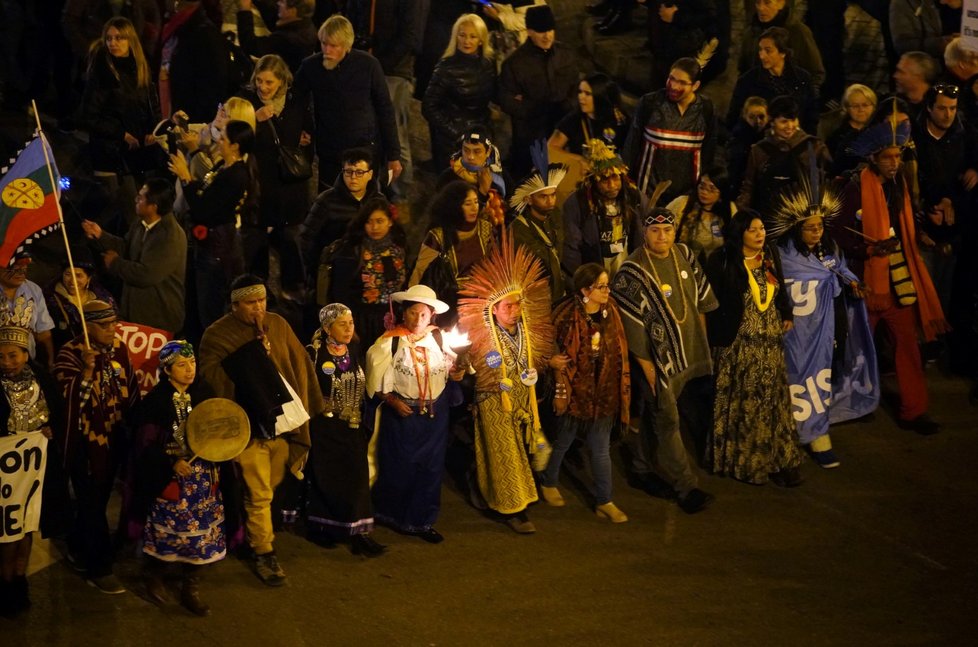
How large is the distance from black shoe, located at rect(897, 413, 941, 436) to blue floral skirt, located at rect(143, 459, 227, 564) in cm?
557

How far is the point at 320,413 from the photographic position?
905cm

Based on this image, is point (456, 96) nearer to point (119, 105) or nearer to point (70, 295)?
point (119, 105)

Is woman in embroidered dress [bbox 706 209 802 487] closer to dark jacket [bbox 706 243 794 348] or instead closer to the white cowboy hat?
dark jacket [bbox 706 243 794 348]

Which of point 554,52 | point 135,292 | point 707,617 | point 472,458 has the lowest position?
point 707,617

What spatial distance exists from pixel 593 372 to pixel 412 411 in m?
1.21

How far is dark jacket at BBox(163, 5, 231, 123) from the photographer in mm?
11742

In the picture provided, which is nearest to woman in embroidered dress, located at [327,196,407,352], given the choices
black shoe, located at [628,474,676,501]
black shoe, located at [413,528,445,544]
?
black shoe, located at [413,528,445,544]

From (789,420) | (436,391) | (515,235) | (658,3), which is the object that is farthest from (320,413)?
(658,3)

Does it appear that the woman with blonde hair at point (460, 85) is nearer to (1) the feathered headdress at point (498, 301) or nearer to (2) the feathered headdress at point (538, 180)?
(2) the feathered headdress at point (538, 180)

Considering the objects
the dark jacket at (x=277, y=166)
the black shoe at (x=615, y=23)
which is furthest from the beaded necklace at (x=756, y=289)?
the black shoe at (x=615, y=23)

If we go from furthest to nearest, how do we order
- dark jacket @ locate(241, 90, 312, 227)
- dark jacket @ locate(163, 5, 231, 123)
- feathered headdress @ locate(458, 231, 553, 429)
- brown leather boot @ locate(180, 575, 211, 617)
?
dark jacket @ locate(163, 5, 231, 123)
dark jacket @ locate(241, 90, 312, 227)
feathered headdress @ locate(458, 231, 553, 429)
brown leather boot @ locate(180, 575, 211, 617)

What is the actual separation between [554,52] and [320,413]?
459 centimetres

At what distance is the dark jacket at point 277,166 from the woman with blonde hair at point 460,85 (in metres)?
1.12

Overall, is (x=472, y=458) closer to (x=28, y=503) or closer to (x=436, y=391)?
(x=436, y=391)
